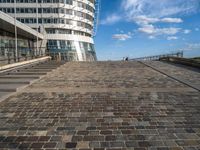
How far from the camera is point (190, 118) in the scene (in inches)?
241

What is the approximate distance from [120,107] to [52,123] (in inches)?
95.6

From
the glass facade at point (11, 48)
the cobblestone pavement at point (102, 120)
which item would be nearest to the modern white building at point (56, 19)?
the glass facade at point (11, 48)

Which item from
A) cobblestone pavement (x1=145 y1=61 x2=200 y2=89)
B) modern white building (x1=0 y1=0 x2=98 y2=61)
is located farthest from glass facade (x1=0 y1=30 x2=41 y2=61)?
modern white building (x1=0 y1=0 x2=98 y2=61)

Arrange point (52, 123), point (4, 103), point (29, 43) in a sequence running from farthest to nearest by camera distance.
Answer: point (29, 43)
point (4, 103)
point (52, 123)

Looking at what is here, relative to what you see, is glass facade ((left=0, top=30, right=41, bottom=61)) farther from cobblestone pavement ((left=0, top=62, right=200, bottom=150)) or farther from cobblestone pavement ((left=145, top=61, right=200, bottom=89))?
cobblestone pavement ((left=145, top=61, right=200, bottom=89))

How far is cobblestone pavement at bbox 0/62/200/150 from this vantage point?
4695mm

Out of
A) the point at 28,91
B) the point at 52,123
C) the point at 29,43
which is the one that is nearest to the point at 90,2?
the point at 29,43

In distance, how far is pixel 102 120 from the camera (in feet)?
19.8

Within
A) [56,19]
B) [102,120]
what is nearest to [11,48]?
[102,120]

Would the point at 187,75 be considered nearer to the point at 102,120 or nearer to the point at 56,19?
the point at 102,120

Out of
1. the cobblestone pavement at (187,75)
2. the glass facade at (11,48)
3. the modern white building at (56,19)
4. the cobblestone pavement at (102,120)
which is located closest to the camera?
the cobblestone pavement at (102,120)

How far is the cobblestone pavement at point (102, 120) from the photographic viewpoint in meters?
4.70

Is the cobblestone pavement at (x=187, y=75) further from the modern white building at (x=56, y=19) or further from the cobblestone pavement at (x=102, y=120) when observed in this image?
the modern white building at (x=56, y=19)

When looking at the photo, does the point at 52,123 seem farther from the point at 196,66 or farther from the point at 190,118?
the point at 196,66
